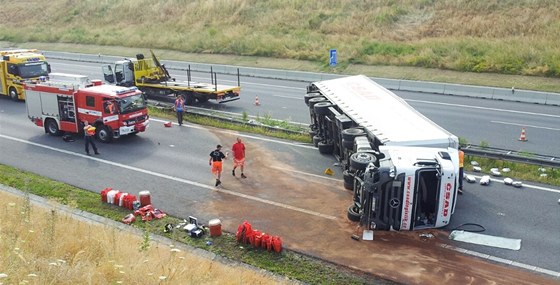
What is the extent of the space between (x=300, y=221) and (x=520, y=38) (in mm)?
26153

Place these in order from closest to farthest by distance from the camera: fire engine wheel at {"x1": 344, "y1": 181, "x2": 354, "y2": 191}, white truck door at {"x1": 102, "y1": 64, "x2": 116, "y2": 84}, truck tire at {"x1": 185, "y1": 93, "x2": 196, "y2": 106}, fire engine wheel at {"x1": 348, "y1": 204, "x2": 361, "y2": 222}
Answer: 1. fire engine wheel at {"x1": 348, "y1": 204, "x2": 361, "y2": 222}
2. fire engine wheel at {"x1": 344, "y1": 181, "x2": 354, "y2": 191}
3. truck tire at {"x1": 185, "y1": 93, "x2": 196, "y2": 106}
4. white truck door at {"x1": 102, "y1": 64, "x2": 116, "y2": 84}

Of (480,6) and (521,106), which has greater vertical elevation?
(480,6)

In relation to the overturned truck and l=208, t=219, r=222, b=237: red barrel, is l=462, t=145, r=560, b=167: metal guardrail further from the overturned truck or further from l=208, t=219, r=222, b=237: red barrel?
l=208, t=219, r=222, b=237: red barrel

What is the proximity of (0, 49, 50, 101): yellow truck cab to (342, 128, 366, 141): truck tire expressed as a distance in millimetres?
20008

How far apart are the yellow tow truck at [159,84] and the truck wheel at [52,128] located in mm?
6880

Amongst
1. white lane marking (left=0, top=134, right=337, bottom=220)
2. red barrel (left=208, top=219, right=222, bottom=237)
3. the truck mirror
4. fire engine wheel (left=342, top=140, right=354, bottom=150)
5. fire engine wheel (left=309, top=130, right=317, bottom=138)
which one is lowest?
white lane marking (left=0, top=134, right=337, bottom=220)

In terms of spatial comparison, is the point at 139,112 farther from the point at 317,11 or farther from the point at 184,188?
the point at 317,11

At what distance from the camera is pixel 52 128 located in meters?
23.0

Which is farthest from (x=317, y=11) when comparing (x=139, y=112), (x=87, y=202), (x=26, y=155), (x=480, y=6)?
(x=87, y=202)

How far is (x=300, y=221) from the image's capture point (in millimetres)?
14531

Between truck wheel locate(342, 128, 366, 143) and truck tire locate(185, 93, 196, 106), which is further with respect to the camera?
truck tire locate(185, 93, 196, 106)

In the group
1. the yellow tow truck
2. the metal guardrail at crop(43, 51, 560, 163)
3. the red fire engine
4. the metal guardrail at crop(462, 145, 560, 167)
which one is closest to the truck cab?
the metal guardrail at crop(462, 145, 560, 167)

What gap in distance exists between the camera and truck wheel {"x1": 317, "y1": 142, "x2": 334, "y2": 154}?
19.8 m

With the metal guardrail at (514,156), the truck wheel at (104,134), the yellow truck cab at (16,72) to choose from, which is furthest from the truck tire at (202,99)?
the metal guardrail at (514,156)
